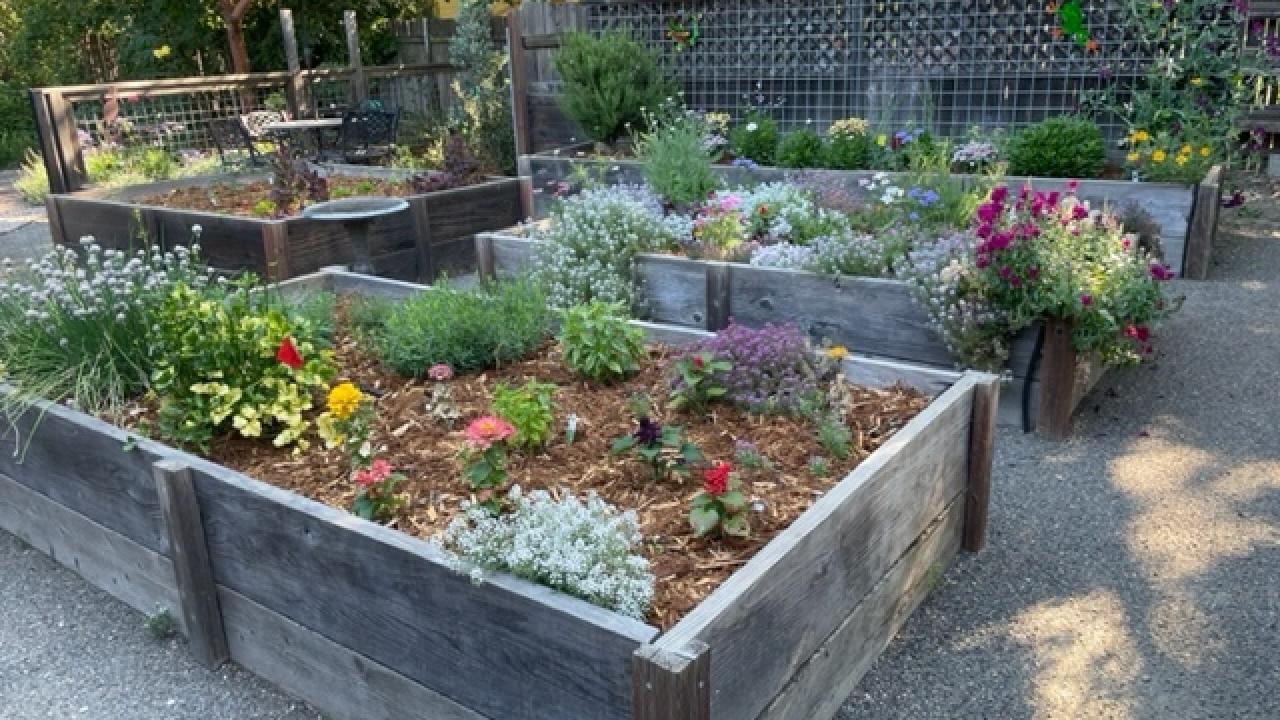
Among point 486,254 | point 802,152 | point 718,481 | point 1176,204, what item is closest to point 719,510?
point 718,481

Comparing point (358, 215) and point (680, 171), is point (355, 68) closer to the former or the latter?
point (680, 171)

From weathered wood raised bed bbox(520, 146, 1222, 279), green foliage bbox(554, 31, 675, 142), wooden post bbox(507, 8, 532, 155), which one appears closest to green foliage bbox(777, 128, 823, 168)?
weathered wood raised bed bbox(520, 146, 1222, 279)

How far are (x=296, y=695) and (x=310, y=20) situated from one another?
15.5 meters

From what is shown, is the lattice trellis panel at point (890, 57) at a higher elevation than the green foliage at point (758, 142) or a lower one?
higher

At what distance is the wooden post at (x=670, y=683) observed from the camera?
1854 mm

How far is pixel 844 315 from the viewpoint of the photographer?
4.56 metres

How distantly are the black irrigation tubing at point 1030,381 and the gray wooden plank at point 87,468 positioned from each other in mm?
3225

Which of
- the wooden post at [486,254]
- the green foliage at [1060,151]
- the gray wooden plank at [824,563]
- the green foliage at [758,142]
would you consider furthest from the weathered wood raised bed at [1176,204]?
the gray wooden plank at [824,563]

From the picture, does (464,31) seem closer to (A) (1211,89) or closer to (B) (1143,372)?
(A) (1211,89)

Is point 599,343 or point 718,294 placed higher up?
point 599,343

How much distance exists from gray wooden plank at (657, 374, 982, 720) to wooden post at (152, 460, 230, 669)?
1521mm

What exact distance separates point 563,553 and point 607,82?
683 centimetres

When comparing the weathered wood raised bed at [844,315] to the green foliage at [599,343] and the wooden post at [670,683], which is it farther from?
the wooden post at [670,683]

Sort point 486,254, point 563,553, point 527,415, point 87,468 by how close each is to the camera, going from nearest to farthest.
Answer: point 563,553
point 527,415
point 87,468
point 486,254
